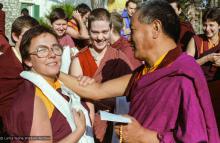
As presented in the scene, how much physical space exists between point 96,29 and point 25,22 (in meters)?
0.63

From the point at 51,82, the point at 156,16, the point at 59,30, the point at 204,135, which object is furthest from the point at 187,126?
the point at 59,30

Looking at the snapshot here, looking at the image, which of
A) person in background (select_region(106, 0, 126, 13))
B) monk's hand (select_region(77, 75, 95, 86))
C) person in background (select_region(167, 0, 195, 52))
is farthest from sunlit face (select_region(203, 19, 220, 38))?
person in background (select_region(106, 0, 126, 13))

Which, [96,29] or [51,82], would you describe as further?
[96,29]

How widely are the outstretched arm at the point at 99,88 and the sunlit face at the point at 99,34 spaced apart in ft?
2.81

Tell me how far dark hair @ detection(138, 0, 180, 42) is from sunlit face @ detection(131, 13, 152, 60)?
0.11 feet

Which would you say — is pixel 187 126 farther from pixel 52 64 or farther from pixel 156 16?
pixel 52 64

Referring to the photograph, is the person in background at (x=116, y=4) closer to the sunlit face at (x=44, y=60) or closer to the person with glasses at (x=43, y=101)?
the person with glasses at (x=43, y=101)

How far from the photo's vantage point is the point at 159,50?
2.78 meters

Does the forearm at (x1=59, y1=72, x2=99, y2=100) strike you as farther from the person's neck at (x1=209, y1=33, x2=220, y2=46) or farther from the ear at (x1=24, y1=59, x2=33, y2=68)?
the person's neck at (x1=209, y1=33, x2=220, y2=46)

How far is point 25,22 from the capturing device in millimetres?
4340

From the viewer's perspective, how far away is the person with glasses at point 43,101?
2.62 meters

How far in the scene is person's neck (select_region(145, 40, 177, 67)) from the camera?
2773 mm

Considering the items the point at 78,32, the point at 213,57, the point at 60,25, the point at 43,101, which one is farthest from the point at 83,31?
the point at 43,101

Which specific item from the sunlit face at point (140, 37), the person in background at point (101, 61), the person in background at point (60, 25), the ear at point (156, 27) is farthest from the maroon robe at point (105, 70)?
the person in background at point (60, 25)
